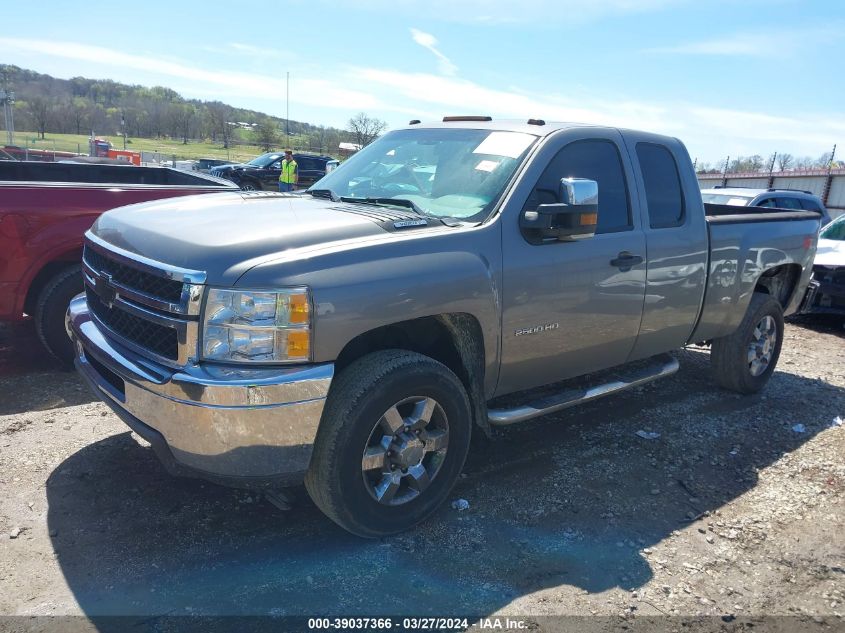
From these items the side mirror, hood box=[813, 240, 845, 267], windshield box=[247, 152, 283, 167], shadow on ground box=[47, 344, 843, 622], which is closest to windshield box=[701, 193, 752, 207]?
hood box=[813, 240, 845, 267]

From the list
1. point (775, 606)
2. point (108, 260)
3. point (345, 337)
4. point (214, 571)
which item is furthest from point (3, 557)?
point (775, 606)

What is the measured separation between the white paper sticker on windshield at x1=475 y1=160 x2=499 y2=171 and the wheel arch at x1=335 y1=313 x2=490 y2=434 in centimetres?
96

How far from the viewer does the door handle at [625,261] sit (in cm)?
401

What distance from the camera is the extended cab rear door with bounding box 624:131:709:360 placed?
4348 millimetres

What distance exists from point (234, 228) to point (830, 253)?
8817 mm

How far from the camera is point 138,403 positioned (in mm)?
2889

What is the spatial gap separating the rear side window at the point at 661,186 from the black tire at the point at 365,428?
2101mm

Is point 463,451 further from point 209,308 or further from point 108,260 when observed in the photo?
point 108,260

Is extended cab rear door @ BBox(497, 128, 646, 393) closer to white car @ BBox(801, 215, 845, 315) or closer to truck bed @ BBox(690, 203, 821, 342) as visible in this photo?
truck bed @ BBox(690, 203, 821, 342)

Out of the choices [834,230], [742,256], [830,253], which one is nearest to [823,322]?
[830,253]

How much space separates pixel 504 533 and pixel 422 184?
205cm

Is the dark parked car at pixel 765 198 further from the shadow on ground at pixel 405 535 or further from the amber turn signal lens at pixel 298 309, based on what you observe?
the amber turn signal lens at pixel 298 309

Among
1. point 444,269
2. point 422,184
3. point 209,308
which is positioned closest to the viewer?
point 209,308

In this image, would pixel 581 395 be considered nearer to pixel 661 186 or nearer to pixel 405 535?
pixel 405 535
